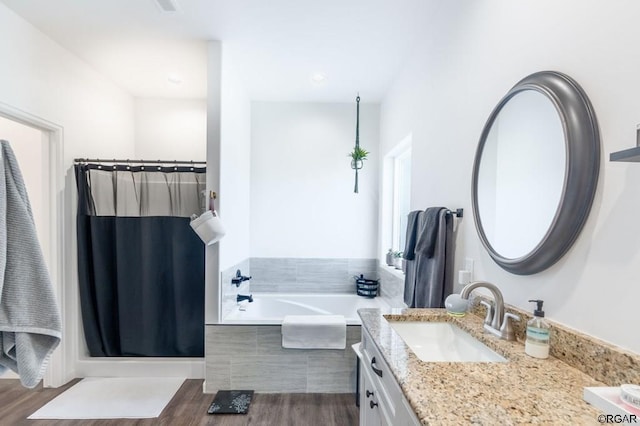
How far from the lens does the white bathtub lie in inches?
133

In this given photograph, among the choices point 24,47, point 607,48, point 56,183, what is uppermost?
point 24,47

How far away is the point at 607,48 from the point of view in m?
0.91

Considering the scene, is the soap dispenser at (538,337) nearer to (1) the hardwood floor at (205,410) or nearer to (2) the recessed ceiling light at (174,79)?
(1) the hardwood floor at (205,410)

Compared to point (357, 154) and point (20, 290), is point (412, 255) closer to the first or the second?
point (357, 154)

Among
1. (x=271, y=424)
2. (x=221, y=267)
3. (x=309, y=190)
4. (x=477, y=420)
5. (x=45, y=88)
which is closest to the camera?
(x=477, y=420)

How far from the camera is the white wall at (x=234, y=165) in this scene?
266 cm

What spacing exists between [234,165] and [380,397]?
2369 millimetres

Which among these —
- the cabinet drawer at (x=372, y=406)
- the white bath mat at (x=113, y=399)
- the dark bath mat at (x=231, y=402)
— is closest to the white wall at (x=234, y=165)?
the dark bath mat at (x=231, y=402)

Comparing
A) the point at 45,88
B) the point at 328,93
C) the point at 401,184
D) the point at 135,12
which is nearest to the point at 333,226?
the point at 401,184

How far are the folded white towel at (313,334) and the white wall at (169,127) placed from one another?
2.29 m

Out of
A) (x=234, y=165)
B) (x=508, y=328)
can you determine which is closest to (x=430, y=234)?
(x=508, y=328)

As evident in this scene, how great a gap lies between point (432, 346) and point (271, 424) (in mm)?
1387

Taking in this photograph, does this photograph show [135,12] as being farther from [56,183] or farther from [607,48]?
[607,48]

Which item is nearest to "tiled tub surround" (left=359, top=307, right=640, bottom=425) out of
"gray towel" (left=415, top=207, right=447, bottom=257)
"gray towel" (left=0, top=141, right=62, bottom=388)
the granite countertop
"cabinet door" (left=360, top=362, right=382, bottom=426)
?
the granite countertop
